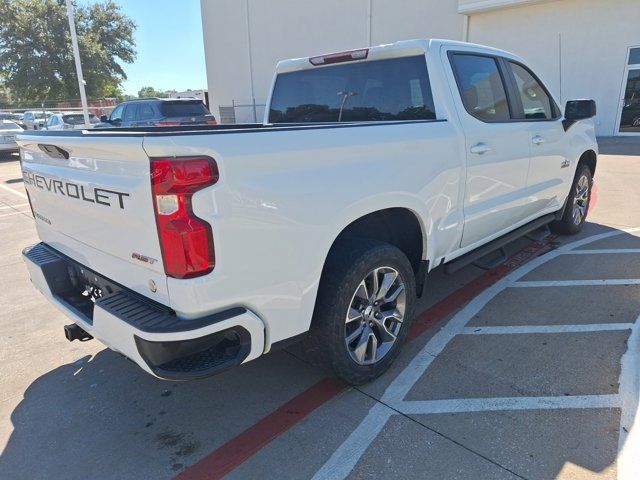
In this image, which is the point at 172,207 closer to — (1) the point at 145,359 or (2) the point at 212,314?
(2) the point at 212,314

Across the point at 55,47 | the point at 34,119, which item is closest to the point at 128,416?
the point at 34,119

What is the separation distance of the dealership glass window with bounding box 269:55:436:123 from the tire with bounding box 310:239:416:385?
1.17 m

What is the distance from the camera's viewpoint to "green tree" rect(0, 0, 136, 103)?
36469 millimetres

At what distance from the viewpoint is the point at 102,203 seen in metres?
2.23

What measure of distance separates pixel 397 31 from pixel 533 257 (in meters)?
17.3

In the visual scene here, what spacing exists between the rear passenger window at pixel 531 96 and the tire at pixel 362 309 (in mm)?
2197

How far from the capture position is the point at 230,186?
1933 millimetres

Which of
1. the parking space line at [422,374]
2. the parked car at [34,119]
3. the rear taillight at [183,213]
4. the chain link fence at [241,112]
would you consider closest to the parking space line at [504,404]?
the parking space line at [422,374]

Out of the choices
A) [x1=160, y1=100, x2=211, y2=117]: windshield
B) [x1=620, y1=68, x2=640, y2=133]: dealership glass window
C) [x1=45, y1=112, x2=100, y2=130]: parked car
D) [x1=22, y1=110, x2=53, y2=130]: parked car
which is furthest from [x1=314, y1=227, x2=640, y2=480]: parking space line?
[x1=22, y1=110, x2=53, y2=130]: parked car

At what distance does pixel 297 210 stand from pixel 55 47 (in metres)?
44.6

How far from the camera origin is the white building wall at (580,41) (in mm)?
15422

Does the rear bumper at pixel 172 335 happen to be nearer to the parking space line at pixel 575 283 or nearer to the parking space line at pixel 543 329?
the parking space line at pixel 543 329

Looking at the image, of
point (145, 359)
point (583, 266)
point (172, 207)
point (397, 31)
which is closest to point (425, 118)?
point (172, 207)

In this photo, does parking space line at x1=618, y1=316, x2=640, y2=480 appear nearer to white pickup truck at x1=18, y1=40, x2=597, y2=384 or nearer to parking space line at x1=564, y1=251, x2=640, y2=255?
white pickup truck at x1=18, y1=40, x2=597, y2=384
